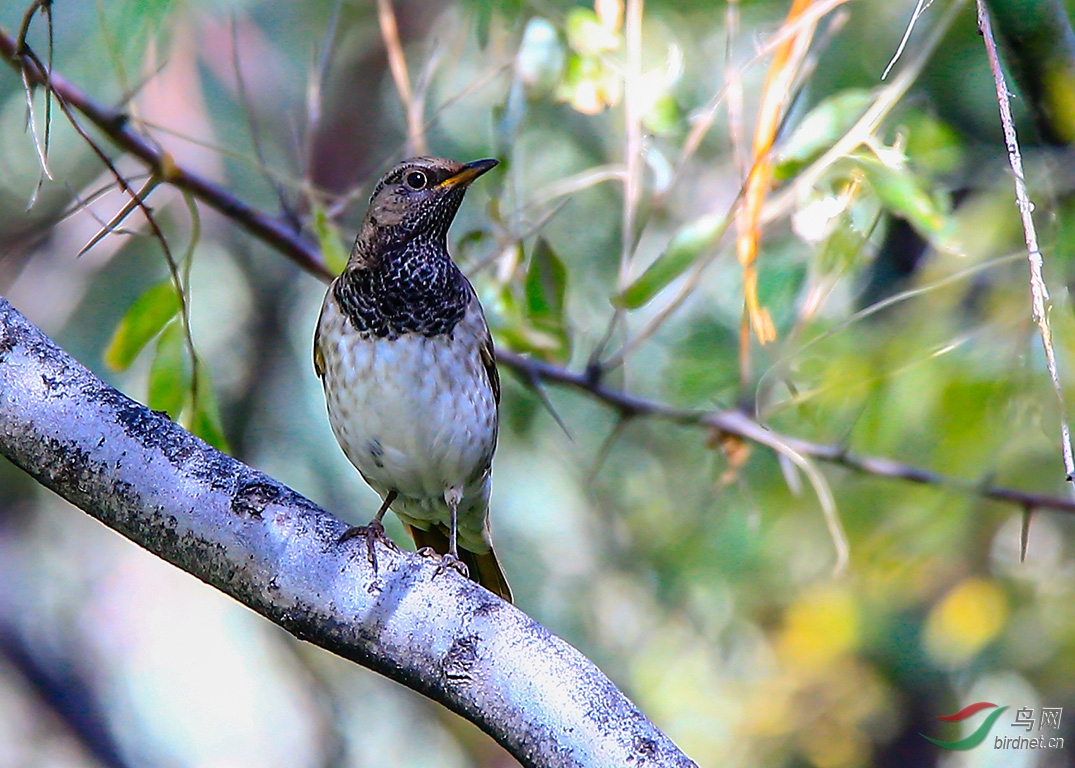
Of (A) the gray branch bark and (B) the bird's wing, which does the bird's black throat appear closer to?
(B) the bird's wing

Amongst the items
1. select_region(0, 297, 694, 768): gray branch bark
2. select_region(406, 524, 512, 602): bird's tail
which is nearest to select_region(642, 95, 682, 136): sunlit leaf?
select_region(406, 524, 512, 602): bird's tail

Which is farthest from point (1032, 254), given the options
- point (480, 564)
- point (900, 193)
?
point (480, 564)

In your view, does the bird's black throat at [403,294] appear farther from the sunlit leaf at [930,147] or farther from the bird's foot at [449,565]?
the sunlit leaf at [930,147]

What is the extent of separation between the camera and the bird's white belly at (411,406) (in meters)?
3.86

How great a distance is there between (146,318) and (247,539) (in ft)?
4.42

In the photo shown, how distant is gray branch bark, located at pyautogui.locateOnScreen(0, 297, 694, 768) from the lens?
2236 mm

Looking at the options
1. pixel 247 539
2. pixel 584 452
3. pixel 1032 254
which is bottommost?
pixel 247 539

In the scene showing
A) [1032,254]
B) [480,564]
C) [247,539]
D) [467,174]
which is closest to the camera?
[1032,254]

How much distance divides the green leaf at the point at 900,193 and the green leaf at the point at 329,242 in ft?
5.31

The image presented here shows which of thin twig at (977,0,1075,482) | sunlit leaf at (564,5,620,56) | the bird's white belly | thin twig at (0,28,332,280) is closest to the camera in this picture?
thin twig at (977,0,1075,482)

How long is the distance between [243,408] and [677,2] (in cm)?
326

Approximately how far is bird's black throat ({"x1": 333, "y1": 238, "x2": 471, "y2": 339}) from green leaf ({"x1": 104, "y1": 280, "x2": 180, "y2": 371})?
2.27 feet

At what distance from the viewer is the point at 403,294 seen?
396 cm

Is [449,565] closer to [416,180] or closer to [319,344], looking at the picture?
[319,344]
